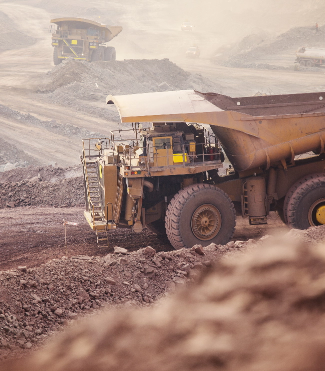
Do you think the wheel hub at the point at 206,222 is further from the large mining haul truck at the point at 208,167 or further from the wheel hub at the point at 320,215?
the wheel hub at the point at 320,215

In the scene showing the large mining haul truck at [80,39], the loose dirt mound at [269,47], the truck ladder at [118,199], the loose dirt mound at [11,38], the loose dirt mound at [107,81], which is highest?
the loose dirt mound at [11,38]

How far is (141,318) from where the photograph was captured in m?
7.63

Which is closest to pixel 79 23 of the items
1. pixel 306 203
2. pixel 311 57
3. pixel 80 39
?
pixel 80 39

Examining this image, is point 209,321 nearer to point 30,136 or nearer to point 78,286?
point 78,286

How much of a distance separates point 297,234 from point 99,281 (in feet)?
13.2

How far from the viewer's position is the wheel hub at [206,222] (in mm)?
11180

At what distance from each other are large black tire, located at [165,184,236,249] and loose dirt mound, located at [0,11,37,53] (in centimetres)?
4397

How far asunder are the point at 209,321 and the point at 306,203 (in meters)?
5.22

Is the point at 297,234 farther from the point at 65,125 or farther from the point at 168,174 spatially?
the point at 65,125

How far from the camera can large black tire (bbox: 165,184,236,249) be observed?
1102 centimetres

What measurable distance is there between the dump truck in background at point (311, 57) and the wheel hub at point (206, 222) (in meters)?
35.0

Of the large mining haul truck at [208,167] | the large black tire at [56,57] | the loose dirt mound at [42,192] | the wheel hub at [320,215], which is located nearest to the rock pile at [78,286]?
the large mining haul truck at [208,167]

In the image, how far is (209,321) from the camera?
24.3 ft

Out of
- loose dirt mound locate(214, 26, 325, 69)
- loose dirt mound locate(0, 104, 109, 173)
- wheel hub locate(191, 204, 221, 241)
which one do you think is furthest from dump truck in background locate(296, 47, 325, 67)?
wheel hub locate(191, 204, 221, 241)
